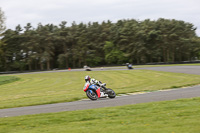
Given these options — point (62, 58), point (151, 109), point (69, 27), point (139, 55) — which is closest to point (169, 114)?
point (151, 109)

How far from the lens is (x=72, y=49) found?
7769cm

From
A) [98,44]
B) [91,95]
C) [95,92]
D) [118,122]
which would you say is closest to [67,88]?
[95,92]

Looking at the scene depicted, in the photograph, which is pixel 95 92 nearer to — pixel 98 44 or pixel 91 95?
pixel 91 95

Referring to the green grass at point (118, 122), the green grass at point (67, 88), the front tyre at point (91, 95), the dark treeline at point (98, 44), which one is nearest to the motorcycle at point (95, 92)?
the front tyre at point (91, 95)

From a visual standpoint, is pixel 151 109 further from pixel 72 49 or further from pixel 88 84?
pixel 72 49

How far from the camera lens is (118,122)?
7.68m

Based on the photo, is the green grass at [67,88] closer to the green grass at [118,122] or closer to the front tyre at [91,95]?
the front tyre at [91,95]

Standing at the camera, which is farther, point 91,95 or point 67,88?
point 67,88

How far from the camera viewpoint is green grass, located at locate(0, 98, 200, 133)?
6.60 m

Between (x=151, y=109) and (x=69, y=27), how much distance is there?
75.0 meters

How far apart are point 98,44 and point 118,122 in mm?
74119

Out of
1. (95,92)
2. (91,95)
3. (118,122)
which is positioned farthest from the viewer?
(95,92)

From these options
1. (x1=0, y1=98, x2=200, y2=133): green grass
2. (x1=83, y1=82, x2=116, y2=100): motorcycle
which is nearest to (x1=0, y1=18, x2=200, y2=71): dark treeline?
(x1=83, y1=82, x2=116, y2=100): motorcycle

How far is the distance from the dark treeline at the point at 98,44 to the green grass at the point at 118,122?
6191 cm
